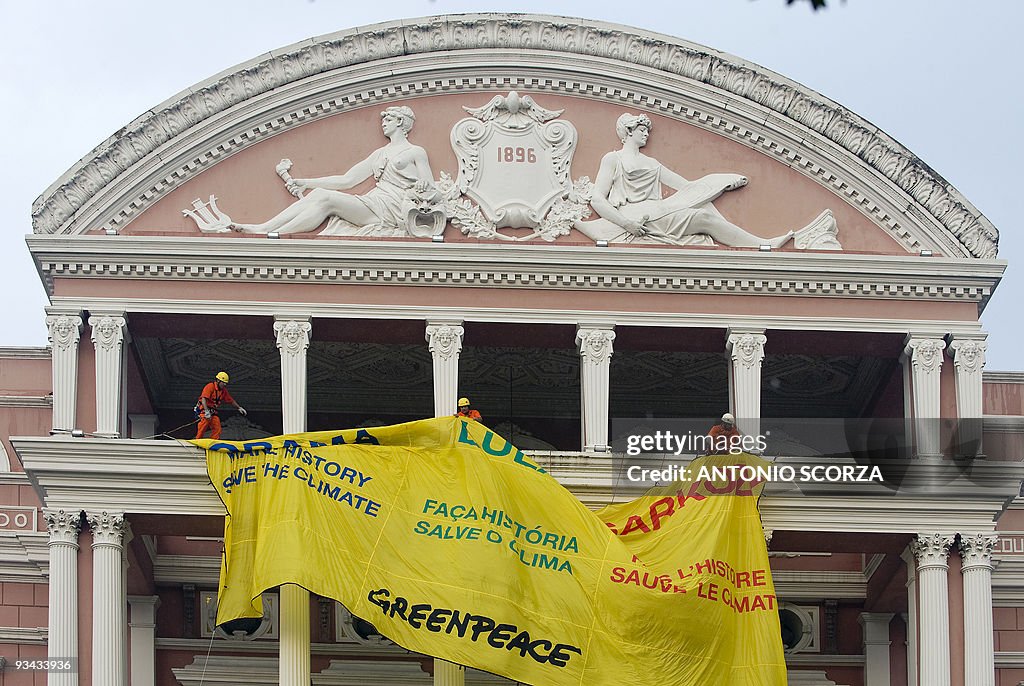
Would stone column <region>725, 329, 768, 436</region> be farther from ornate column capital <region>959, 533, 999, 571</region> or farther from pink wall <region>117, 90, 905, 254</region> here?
ornate column capital <region>959, 533, 999, 571</region>

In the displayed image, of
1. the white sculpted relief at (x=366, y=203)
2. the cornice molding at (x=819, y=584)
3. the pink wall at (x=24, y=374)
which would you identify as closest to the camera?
the white sculpted relief at (x=366, y=203)

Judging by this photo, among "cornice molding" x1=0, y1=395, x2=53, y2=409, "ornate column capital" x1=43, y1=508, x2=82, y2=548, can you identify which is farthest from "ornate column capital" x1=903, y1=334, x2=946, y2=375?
"cornice molding" x1=0, y1=395, x2=53, y2=409

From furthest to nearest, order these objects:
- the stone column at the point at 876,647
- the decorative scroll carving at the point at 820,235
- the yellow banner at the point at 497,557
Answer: the stone column at the point at 876,647
the decorative scroll carving at the point at 820,235
the yellow banner at the point at 497,557

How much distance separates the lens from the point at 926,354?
121 ft

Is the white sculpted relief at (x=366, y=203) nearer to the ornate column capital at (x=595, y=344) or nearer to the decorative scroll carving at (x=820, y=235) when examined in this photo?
the ornate column capital at (x=595, y=344)

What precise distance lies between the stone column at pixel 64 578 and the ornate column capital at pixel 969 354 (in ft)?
45.5

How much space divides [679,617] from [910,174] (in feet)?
28.6

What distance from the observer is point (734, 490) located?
1358 inches

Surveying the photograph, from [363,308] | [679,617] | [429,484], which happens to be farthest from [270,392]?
[679,617]

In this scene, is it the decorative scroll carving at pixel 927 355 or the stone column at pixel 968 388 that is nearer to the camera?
the stone column at pixel 968 388

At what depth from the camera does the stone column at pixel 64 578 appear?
112 feet

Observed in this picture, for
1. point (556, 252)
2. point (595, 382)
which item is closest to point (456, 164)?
point (556, 252)

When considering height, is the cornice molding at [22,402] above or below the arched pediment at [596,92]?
below

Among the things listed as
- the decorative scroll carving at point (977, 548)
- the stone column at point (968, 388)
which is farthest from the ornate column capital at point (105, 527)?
the stone column at point (968, 388)
